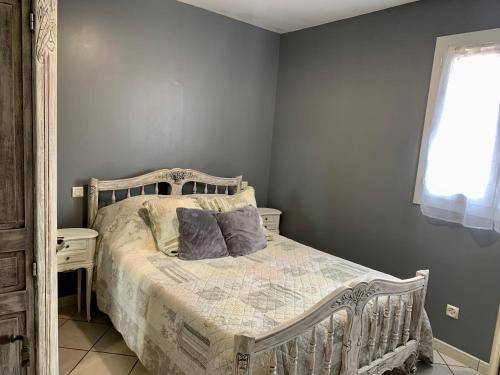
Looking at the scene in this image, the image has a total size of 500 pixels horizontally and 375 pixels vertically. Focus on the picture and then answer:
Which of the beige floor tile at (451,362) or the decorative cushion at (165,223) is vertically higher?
the decorative cushion at (165,223)

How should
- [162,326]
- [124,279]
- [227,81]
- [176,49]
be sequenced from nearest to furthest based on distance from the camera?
1. [162,326]
2. [124,279]
3. [176,49]
4. [227,81]

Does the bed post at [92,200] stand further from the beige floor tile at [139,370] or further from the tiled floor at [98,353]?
the beige floor tile at [139,370]

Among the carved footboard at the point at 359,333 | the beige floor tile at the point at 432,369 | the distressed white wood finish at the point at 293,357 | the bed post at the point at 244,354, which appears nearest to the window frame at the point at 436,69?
the carved footboard at the point at 359,333

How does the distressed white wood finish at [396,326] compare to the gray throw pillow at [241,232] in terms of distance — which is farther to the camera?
the gray throw pillow at [241,232]

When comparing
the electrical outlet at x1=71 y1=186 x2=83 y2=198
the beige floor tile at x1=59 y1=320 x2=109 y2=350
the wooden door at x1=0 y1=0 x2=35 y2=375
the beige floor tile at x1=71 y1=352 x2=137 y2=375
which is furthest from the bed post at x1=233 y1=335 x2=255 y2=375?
the electrical outlet at x1=71 y1=186 x2=83 y2=198

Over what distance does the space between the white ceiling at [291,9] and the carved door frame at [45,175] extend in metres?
2.00

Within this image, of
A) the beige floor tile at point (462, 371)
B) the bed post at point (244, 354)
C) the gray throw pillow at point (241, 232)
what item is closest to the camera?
the bed post at point (244, 354)

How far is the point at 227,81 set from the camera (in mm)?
3752

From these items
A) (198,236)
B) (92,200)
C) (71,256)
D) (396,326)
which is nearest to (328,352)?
(396,326)

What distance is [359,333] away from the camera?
1.92 metres

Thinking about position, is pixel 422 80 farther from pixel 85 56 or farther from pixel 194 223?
pixel 85 56

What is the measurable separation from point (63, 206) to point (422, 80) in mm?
3032

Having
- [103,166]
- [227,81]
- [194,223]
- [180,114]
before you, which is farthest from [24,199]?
[227,81]

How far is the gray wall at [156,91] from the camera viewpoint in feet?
9.48
